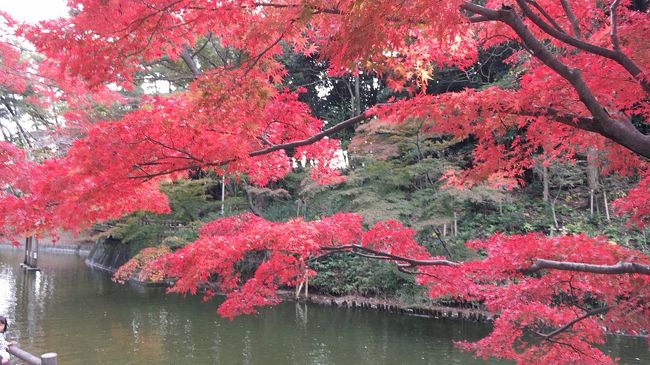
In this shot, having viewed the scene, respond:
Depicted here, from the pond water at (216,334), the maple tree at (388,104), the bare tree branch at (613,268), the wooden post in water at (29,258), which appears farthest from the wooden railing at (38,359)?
the wooden post in water at (29,258)

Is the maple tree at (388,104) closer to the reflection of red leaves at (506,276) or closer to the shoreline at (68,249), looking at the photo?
the reflection of red leaves at (506,276)

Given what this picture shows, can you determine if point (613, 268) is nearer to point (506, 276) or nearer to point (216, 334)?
point (506, 276)

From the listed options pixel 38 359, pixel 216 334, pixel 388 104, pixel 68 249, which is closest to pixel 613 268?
pixel 388 104

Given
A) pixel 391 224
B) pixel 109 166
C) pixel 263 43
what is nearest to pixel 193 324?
pixel 391 224

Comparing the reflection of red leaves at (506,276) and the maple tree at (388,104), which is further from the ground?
the maple tree at (388,104)

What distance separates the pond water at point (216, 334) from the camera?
25.8 ft

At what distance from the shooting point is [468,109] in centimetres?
314

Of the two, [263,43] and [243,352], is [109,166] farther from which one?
[243,352]

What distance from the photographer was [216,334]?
9.33m

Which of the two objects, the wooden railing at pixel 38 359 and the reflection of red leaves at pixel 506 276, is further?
the reflection of red leaves at pixel 506 276

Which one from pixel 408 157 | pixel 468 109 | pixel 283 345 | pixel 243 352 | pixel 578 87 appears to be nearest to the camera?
pixel 578 87

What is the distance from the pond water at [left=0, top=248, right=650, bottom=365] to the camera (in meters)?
7.86

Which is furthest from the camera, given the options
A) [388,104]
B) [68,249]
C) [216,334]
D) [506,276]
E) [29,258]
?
[68,249]

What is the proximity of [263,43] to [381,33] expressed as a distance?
151 cm
